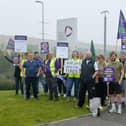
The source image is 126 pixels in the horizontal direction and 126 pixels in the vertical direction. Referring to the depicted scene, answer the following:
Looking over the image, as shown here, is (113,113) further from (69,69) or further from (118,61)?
(69,69)

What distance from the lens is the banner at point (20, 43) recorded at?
1562 centimetres

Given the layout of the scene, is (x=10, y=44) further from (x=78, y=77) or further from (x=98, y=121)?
(x=98, y=121)

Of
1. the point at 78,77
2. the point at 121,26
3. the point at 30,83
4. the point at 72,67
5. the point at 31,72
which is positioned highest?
the point at 121,26

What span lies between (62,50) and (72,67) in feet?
5.64

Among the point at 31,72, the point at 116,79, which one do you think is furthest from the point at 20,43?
the point at 116,79

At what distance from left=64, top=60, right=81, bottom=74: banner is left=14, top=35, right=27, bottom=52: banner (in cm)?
209

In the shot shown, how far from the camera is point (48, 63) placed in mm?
14094

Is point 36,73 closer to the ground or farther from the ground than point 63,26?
closer to the ground

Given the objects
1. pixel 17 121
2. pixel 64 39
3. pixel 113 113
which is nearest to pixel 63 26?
pixel 64 39

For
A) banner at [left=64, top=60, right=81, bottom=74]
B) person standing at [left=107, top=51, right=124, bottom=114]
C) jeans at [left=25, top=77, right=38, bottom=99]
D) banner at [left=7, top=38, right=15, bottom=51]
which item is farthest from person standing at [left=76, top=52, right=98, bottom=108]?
banner at [left=7, top=38, right=15, bottom=51]

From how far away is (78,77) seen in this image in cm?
1411

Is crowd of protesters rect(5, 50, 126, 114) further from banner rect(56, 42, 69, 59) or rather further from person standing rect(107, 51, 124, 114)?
banner rect(56, 42, 69, 59)

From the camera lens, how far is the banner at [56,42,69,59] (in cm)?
1544

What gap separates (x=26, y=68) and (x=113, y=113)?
354cm
